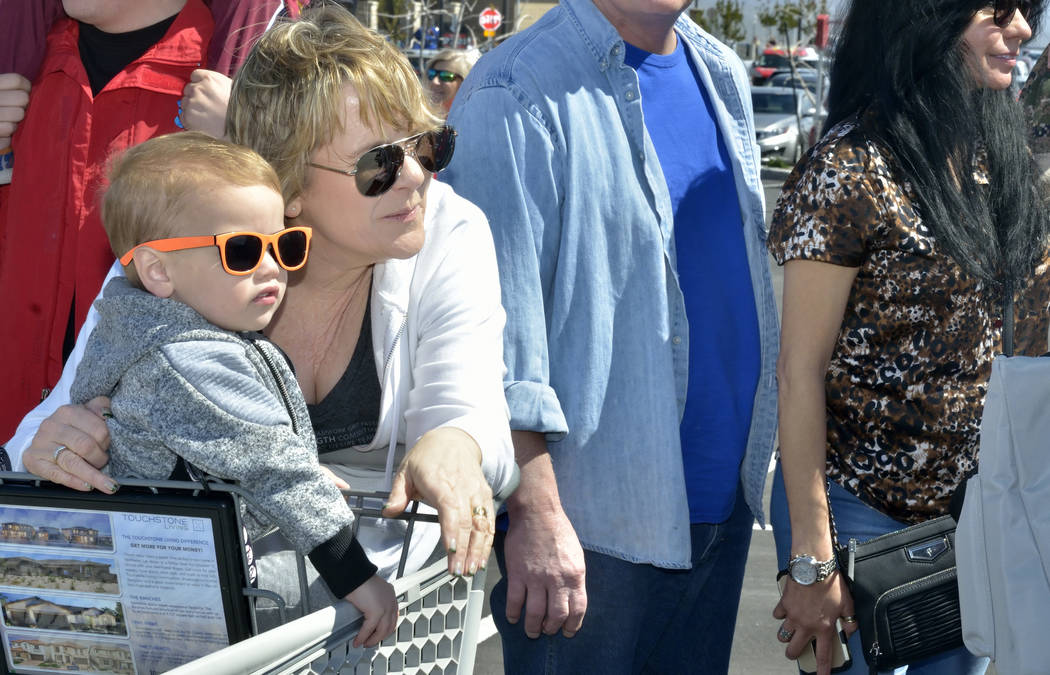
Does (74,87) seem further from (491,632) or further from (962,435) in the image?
(491,632)

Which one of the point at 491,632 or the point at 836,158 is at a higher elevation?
the point at 836,158

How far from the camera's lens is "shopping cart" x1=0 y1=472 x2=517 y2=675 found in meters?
1.44

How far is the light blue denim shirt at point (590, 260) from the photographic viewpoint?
7.73ft

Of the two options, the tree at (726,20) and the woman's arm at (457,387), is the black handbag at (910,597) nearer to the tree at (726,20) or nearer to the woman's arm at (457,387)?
the woman's arm at (457,387)

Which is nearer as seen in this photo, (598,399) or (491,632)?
(598,399)

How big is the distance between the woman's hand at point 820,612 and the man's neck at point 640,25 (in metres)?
1.20

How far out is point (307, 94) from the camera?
2.02 meters

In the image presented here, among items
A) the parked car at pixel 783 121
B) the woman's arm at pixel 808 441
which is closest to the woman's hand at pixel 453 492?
the woman's arm at pixel 808 441

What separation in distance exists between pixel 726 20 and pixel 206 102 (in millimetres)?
54455

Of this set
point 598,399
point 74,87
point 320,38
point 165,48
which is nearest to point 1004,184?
point 598,399

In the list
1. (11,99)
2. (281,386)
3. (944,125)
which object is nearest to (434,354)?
(281,386)

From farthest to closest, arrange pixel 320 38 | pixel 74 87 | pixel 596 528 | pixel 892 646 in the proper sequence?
1. pixel 74 87
2. pixel 596 528
3. pixel 892 646
4. pixel 320 38

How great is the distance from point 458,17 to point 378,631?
128 feet

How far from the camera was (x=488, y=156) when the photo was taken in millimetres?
2355
